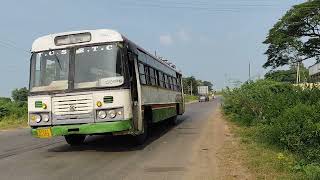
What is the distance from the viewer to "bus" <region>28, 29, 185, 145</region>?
1259 cm

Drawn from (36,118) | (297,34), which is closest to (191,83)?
(297,34)

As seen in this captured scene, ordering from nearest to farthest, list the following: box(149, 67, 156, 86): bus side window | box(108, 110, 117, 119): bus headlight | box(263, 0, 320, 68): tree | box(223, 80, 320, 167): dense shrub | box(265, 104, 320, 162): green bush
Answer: box(265, 104, 320, 162): green bush, box(223, 80, 320, 167): dense shrub, box(108, 110, 117, 119): bus headlight, box(149, 67, 156, 86): bus side window, box(263, 0, 320, 68): tree

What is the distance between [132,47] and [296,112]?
483cm

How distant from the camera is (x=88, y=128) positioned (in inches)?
494

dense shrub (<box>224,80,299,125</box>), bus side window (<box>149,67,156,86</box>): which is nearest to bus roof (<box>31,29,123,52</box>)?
bus side window (<box>149,67,156,86</box>)

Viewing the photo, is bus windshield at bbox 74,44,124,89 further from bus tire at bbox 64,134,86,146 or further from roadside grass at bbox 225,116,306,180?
roadside grass at bbox 225,116,306,180

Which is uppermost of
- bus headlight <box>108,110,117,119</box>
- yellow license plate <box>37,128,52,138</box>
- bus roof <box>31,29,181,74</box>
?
bus roof <box>31,29,181,74</box>

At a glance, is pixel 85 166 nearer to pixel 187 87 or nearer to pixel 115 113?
pixel 115 113

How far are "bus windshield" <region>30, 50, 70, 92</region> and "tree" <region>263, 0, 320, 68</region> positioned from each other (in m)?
38.2

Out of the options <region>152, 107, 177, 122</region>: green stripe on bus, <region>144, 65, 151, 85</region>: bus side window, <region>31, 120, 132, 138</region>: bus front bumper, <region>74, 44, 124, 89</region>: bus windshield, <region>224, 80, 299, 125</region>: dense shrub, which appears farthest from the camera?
<region>152, 107, 177, 122</region>: green stripe on bus

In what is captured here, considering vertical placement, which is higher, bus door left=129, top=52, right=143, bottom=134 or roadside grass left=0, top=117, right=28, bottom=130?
bus door left=129, top=52, right=143, bottom=134

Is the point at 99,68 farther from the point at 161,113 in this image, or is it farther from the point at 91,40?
the point at 161,113

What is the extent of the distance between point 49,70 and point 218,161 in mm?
5047

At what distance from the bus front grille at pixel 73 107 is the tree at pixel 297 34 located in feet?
127
